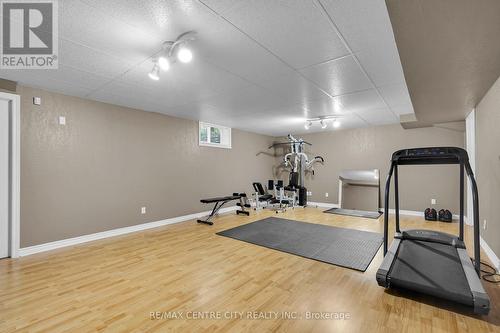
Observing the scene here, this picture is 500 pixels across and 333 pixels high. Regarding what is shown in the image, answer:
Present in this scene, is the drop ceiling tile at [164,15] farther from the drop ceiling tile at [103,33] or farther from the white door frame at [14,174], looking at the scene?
the white door frame at [14,174]

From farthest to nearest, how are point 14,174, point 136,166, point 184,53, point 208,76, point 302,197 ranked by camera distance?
point 302,197 < point 136,166 < point 14,174 < point 208,76 < point 184,53

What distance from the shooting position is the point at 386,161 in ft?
18.8

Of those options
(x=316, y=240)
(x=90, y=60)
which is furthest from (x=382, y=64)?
(x=90, y=60)

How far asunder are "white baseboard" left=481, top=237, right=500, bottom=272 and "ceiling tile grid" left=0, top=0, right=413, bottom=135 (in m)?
2.29

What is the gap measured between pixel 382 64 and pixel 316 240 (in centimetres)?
252

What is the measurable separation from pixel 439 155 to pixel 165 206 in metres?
4.48

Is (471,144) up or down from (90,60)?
down

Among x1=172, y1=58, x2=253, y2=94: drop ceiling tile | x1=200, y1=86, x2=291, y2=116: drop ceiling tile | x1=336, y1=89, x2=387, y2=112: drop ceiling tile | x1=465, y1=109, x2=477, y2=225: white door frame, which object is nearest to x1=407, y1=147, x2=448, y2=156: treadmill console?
x1=336, y1=89, x2=387, y2=112: drop ceiling tile

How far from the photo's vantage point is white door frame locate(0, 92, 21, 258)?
9.31ft

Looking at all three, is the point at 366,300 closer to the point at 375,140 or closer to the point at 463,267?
the point at 463,267

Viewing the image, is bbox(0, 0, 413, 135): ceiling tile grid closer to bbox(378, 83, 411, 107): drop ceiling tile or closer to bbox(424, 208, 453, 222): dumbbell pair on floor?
bbox(378, 83, 411, 107): drop ceiling tile

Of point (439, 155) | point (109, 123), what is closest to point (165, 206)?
point (109, 123)

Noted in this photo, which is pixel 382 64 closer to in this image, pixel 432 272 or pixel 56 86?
pixel 432 272

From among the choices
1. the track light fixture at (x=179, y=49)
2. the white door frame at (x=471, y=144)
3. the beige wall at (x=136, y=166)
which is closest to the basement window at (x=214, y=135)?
the beige wall at (x=136, y=166)
